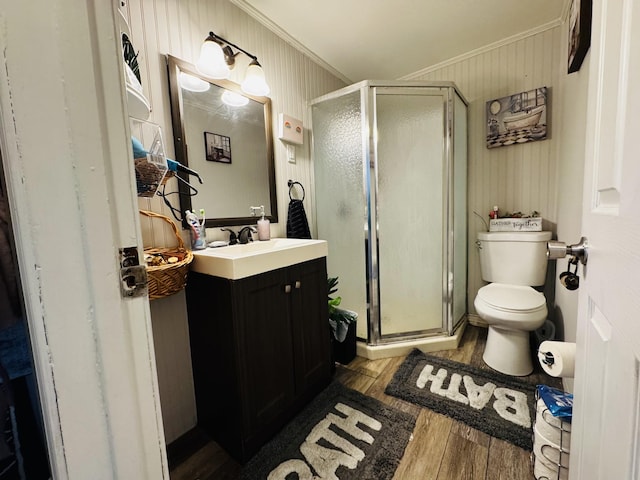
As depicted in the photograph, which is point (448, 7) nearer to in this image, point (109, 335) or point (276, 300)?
point (276, 300)

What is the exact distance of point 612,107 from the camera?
0.47 m

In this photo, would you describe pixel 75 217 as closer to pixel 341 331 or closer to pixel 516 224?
pixel 341 331

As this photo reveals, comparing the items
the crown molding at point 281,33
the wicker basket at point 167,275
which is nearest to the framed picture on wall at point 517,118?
the crown molding at point 281,33

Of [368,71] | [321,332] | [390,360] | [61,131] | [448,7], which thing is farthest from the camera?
[368,71]

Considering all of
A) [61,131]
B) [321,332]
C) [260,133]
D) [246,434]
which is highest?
[260,133]

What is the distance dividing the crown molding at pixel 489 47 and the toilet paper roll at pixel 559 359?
6.73 feet

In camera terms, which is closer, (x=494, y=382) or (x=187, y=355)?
(x=187, y=355)

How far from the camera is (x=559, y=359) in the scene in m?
0.94

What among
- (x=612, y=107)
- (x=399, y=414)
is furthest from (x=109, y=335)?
(x=399, y=414)

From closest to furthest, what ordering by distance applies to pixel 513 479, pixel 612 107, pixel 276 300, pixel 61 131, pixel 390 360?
pixel 61 131 → pixel 612 107 → pixel 513 479 → pixel 276 300 → pixel 390 360

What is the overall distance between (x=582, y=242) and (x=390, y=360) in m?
1.45

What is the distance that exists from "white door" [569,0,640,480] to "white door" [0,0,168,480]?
736 mm

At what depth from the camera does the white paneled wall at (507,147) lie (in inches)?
72.1

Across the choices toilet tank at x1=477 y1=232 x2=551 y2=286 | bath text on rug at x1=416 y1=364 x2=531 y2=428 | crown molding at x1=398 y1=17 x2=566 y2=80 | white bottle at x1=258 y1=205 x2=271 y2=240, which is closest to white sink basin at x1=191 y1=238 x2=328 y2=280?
white bottle at x1=258 y1=205 x2=271 y2=240
